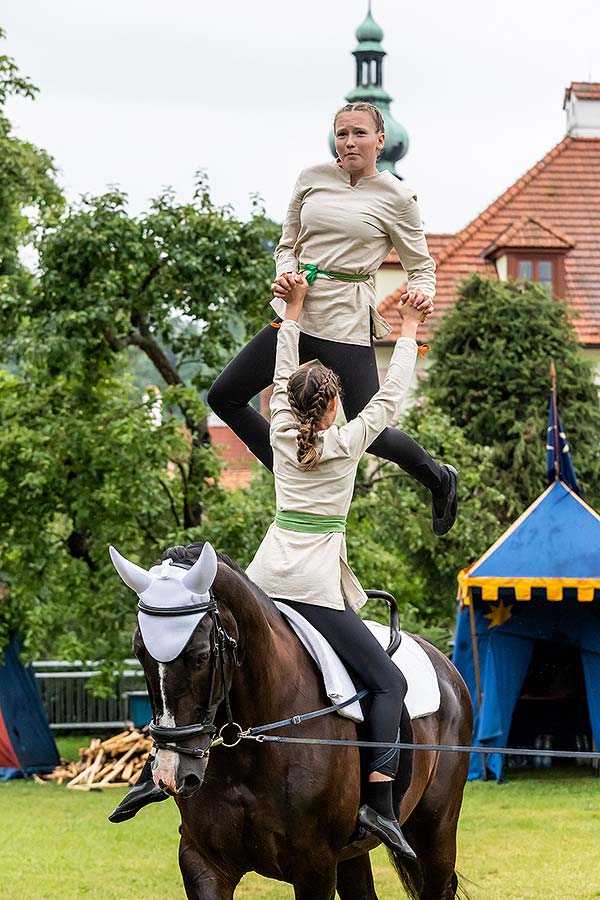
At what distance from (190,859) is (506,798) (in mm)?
10176

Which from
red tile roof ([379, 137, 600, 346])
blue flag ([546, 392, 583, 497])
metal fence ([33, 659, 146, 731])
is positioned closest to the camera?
blue flag ([546, 392, 583, 497])

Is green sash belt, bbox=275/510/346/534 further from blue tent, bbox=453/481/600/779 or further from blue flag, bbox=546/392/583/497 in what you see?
blue flag, bbox=546/392/583/497

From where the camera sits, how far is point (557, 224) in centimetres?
3128

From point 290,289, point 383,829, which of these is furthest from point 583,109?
point 383,829

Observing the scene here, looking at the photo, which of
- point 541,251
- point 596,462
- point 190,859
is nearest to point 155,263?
point 596,462

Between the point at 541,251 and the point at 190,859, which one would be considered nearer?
the point at 190,859

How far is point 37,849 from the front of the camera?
40.0 ft

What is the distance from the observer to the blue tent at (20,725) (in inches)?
698

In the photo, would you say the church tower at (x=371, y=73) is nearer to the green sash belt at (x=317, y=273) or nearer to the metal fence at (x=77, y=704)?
the metal fence at (x=77, y=704)

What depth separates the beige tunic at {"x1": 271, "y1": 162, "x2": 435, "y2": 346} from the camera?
5418 mm

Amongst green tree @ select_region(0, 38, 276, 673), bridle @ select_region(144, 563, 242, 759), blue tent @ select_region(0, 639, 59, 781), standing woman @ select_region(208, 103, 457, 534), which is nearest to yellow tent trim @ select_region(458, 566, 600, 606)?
green tree @ select_region(0, 38, 276, 673)

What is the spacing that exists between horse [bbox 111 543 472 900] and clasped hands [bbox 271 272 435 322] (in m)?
1.05

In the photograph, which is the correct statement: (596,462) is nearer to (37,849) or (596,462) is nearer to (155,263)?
(155,263)

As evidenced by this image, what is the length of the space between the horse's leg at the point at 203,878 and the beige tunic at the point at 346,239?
190cm
